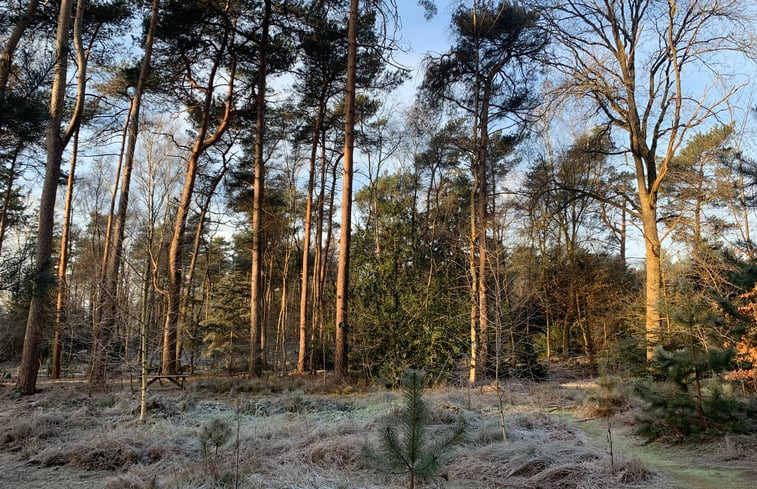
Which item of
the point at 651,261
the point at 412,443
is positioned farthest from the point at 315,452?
the point at 651,261

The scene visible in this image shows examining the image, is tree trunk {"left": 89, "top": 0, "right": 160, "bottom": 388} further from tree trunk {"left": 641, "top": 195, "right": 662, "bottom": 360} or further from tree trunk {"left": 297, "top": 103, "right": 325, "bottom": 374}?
tree trunk {"left": 641, "top": 195, "right": 662, "bottom": 360}

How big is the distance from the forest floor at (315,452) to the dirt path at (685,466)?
0.01 meters

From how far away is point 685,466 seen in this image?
4668mm

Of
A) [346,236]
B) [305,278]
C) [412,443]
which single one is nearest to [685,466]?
[412,443]

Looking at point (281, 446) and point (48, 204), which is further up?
point (48, 204)

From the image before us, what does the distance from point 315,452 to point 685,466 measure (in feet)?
12.4

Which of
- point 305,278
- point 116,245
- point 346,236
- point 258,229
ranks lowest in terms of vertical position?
point 305,278

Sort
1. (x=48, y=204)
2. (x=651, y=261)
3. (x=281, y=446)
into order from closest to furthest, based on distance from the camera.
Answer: (x=281, y=446) → (x=48, y=204) → (x=651, y=261)

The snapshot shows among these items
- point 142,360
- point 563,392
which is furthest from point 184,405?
point 563,392

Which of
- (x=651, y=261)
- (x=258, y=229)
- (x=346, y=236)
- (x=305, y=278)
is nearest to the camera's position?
(x=651, y=261)

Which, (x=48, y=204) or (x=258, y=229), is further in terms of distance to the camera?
(x=258, y=229)

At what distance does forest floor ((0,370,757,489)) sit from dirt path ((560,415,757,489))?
1 cm

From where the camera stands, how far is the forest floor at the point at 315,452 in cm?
418

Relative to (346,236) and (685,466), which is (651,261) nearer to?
(346,236)
